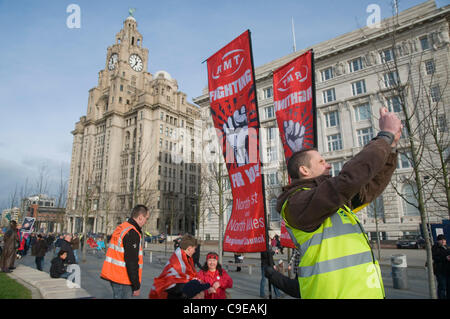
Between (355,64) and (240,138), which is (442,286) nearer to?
(240,138)

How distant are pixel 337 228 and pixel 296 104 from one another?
5342 mm

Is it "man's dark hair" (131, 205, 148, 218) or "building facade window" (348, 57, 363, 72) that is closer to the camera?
"man's dark hair" (131, 205, 148, 218)

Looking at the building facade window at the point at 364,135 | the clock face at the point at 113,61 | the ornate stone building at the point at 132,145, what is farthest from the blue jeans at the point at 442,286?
the clock face at the point at 113,61

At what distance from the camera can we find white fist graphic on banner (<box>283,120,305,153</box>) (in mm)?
6426

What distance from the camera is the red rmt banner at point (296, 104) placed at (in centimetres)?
627

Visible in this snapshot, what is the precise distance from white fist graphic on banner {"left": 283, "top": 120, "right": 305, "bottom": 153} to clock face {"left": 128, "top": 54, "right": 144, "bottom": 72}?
273 feet

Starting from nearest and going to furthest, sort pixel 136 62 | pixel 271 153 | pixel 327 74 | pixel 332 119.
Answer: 1. pixel 332 119
2. pixel 327 74
3. pixel 271 153
4. pixel 136 62

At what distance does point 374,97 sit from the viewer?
106 feet

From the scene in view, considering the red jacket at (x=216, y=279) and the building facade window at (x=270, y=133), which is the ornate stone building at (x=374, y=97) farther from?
the red jacket at (x=216, y=279)

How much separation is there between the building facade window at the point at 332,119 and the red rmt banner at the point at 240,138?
1307 inches

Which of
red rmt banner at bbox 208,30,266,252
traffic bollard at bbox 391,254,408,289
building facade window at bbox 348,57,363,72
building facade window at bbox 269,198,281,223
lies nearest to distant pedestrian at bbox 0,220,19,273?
red rmt banner at bbox 208,30,266,252

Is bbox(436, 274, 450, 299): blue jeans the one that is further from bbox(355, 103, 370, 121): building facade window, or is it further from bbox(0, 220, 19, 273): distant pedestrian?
bbox(355, 103, 370, 121): building facade window

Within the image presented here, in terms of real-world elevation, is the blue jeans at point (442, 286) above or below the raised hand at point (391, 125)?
below

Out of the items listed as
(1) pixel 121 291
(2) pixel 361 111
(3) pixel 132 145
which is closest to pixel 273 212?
(2) pixel 361 111
